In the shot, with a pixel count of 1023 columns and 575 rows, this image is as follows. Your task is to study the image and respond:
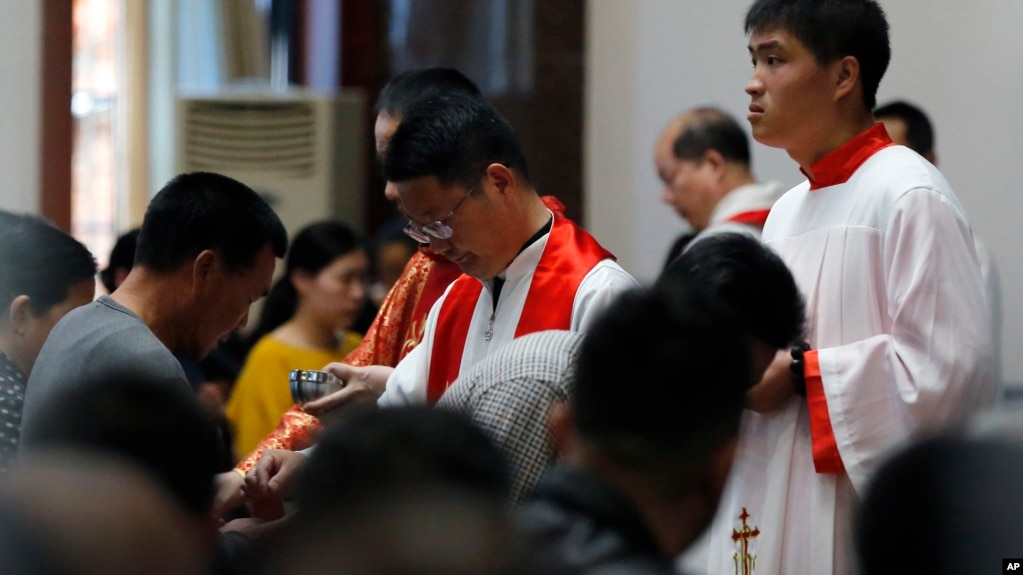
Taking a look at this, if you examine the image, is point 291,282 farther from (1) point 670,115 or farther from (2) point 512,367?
(2) point 512,367

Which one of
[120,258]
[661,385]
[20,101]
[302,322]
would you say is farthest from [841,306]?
[20,101]

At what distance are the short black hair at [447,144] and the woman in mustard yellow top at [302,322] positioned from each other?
218 cm

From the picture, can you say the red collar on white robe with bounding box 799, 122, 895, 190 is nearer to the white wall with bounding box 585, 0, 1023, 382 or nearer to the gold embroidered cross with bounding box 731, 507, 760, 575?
the gold embroidered cross with bounding box 731, 507, 760, 575

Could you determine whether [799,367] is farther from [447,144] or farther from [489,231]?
[447,144]

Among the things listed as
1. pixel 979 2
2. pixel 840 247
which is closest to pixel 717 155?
pixel 979 2

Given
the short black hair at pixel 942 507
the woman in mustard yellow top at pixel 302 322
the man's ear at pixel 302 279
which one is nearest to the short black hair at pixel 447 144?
the short black hair at pixel 942 507

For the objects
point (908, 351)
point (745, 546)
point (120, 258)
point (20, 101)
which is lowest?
point (745, 546)

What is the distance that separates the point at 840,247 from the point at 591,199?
3228 millimetres

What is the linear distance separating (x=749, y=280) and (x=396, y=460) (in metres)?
0.98

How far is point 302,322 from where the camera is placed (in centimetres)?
510

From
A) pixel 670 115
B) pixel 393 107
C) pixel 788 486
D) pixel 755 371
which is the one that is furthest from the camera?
pixel 670 115

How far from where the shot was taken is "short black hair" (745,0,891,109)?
2.82 m

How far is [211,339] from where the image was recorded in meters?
2.82

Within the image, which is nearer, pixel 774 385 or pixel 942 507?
pixel 942 507
